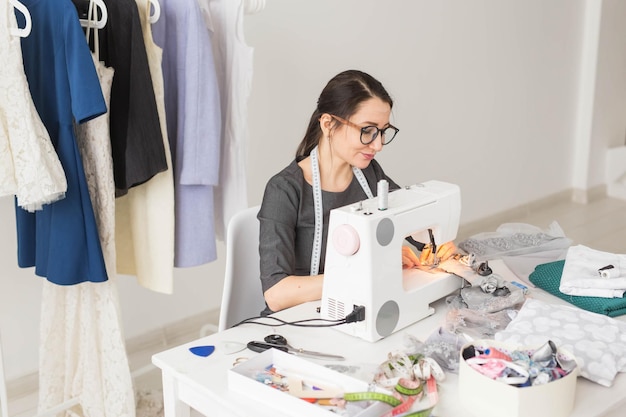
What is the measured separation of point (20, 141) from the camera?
2.05 m

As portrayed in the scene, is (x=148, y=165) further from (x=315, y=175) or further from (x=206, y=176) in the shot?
(x=315, y=175)

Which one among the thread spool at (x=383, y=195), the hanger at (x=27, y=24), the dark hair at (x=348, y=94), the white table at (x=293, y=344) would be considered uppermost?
the hanger at (x=27, y=24)

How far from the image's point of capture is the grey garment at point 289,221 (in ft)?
6.66

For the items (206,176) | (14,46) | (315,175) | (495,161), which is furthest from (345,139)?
(495,161)

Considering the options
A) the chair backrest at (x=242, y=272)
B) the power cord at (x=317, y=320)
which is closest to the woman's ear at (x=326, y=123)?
the chair backrest at (x=242, y=272)

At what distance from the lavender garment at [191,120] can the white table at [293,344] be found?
2.24ft

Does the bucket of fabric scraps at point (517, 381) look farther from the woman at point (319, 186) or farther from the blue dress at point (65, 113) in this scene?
the blue dress at point (65, 113)

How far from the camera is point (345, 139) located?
210 cm

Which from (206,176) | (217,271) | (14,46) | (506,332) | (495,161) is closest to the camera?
(506,332)

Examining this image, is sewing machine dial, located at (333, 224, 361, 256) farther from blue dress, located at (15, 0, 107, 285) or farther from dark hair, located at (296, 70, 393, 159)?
blue dress, located at (15, 0, 107, 285)

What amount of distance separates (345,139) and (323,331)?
0.58 m

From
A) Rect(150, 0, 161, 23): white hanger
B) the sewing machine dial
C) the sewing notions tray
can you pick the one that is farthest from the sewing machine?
Rect(150, 0, 161, 23): white hanger

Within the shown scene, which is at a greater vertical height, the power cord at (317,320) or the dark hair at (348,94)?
the dark hair at (348,94)

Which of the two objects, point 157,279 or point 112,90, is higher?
point 112,90
